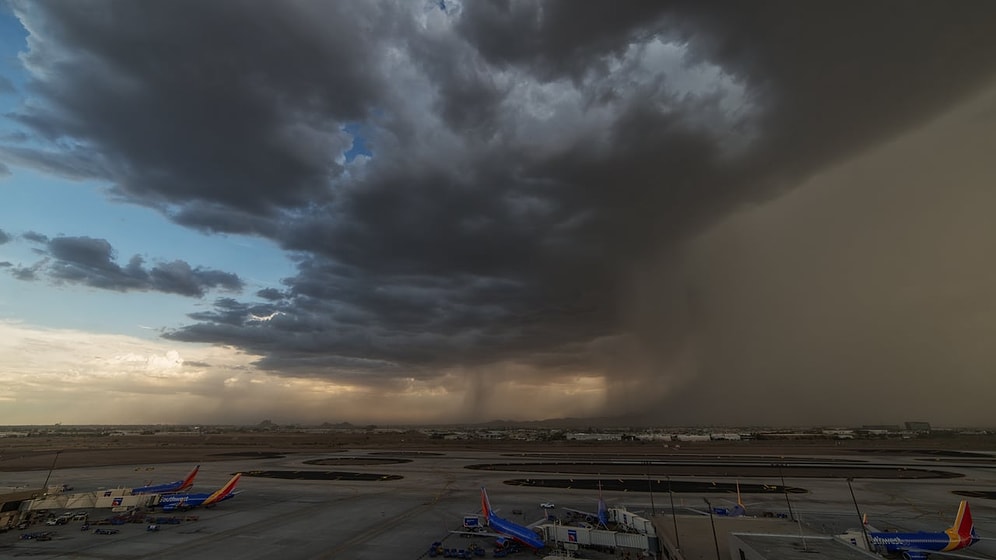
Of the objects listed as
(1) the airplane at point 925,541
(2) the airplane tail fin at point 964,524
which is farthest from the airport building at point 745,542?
(2) the airplane tail fin at point 964,524

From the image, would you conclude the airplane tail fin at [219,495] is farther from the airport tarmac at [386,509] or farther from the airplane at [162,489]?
the airplane at [162,489]

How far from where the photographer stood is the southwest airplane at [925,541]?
118 ft

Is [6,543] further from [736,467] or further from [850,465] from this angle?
[850,465]

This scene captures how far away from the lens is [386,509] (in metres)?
55.9

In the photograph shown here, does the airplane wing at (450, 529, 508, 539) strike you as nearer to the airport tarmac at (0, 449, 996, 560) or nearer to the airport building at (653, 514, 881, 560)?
the airport tarmac at (0, 449, 996, 560)

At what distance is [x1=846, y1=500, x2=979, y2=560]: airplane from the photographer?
36.0 metres

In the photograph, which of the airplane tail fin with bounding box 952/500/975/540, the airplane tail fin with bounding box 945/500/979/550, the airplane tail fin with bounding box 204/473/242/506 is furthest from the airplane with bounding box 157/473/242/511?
the airplane tail fin with bounding box 952/500/975/540

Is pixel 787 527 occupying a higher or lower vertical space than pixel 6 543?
higher

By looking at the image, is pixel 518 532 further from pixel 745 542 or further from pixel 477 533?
pixel 745 542

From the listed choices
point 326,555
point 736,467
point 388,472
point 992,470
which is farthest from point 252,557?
point 992,470

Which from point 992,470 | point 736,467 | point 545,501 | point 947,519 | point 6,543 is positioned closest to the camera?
point 6,543

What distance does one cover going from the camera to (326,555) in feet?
122

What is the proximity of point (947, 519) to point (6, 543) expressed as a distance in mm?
99364

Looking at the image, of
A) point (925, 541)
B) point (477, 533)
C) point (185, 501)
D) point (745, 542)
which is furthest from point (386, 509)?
point (925, 541)
